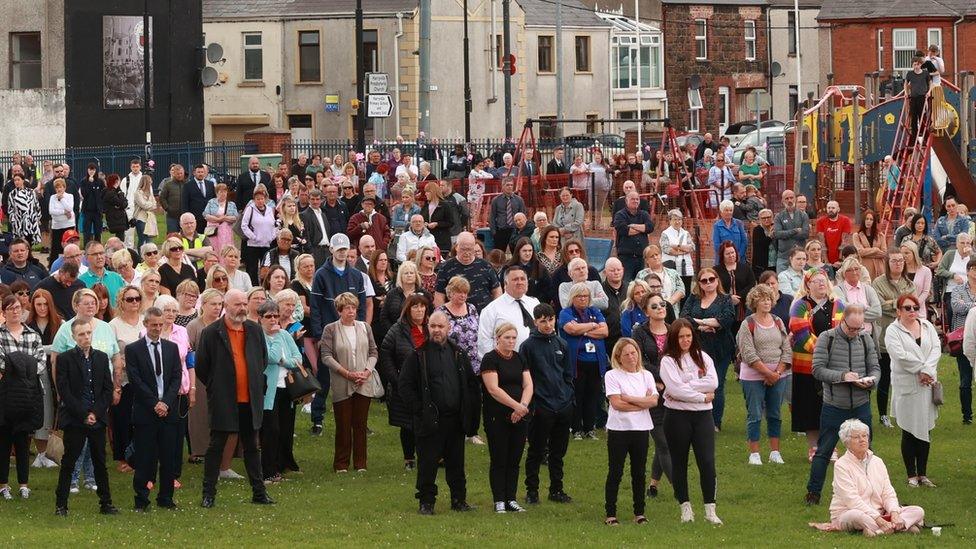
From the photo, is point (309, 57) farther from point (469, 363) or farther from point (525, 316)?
point (469, 363)

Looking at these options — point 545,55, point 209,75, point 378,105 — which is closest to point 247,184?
point 378,105

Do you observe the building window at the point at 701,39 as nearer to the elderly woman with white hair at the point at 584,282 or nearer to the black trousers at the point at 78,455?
the elderly woman with white hair at the point at 584,282

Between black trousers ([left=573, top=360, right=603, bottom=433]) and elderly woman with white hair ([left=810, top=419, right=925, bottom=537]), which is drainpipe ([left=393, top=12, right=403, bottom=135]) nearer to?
black trousers ([left=573, top=360, right=603, bottom=433])

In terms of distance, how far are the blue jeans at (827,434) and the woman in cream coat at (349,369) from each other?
400 cm

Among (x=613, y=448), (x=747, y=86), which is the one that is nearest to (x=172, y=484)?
(x=613, y=448)

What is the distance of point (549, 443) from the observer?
1512cm

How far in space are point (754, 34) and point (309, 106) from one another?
22.4 metres

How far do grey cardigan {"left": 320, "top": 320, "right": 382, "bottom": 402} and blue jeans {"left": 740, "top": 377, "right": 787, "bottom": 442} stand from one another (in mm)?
3481

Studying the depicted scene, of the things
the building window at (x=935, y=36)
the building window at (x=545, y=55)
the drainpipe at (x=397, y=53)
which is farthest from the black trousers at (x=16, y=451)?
the building window at (x=935, y=36)

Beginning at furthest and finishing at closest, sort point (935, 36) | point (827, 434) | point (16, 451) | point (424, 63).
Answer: point (935, 36), point (424, 63), point (16, 451), point (827, 434)

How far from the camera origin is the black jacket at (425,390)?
14.5m

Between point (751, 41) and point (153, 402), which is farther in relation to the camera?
point (751, 41)

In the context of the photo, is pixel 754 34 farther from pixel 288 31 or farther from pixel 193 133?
pixel 193 133

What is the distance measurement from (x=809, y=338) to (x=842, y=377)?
1.78 m
